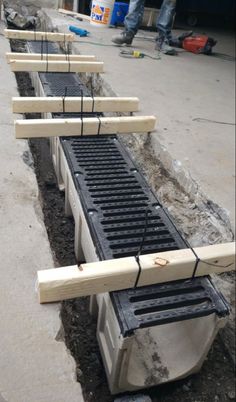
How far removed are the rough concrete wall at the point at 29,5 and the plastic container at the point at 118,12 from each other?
136 cm

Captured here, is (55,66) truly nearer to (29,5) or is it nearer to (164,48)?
(164,48)

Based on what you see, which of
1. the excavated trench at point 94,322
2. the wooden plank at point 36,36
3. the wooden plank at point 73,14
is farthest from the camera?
the wooden plank at point 73,14

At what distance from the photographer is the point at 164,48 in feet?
16.2

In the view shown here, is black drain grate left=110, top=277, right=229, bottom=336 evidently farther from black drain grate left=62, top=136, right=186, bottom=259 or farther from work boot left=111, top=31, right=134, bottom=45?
work boot left=111, top=31, right=134, bottom=45

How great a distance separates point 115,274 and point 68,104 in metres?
1.68

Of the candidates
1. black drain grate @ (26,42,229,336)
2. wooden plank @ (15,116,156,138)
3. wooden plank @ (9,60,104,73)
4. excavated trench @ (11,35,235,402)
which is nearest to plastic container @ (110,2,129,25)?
wooden plank @ (9,60,104,73)

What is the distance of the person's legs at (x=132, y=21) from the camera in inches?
181

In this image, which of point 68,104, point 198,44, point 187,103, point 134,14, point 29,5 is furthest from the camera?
point 29,5

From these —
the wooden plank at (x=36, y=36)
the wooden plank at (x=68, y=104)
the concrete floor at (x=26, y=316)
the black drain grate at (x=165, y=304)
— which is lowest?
the concrete floor at (x=26, y=316)

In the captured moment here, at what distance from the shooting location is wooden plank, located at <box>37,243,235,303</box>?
4.16 ft

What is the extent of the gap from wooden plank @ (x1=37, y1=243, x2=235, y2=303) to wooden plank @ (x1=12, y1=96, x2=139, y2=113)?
1.58 meters

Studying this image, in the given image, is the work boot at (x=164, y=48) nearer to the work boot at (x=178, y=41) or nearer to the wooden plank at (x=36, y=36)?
the work boot at (x=178, y=41)

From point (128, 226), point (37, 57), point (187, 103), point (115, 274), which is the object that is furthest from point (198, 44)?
point (115, 274)

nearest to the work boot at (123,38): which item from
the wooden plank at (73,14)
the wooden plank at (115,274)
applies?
the wooden plank at (73,14)
